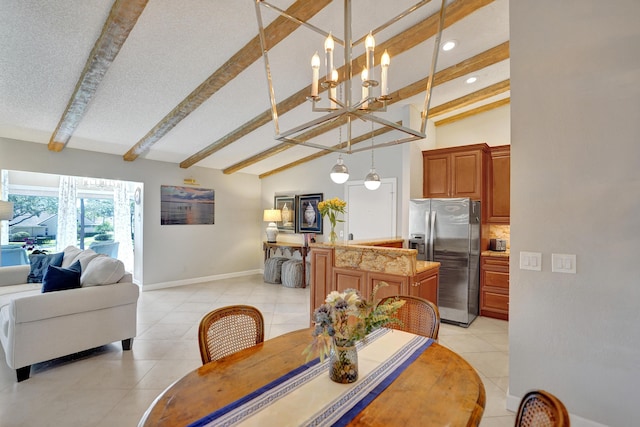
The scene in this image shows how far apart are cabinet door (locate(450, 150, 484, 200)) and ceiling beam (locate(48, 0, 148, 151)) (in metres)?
4.23

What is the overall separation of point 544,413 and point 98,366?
11.5 feet

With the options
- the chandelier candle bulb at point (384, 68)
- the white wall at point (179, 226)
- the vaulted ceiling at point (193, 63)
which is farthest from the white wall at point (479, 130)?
the white wall at point (179, 226)

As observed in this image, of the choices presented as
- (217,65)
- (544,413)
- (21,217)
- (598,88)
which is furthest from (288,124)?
(21,217)

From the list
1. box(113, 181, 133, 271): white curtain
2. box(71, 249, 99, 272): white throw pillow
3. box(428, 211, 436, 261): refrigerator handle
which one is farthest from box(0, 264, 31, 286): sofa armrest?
box(428, 211, 436, 261): refrigerator handle

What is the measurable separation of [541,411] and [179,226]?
20.9 feet

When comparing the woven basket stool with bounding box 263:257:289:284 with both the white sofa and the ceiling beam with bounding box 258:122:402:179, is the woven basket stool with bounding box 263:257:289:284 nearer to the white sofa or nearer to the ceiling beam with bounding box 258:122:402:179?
the ceiling beam with bounding box 258:122:402:179

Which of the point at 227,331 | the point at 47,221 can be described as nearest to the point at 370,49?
the point at 227,331

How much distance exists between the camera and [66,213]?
21.4 ft

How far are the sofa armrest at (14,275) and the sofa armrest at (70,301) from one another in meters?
2.01

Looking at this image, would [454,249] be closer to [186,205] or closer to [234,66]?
[234,66]

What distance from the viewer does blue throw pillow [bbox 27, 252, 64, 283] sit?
4.13 meters

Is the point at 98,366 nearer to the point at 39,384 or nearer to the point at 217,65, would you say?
the point at 39,384

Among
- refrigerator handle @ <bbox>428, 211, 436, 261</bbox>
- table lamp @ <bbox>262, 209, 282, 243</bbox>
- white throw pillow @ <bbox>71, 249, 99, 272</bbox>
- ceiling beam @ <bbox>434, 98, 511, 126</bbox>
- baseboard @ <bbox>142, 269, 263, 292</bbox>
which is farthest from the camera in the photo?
table lamp @ <bbox>262, 209, 282, 243</bbox>

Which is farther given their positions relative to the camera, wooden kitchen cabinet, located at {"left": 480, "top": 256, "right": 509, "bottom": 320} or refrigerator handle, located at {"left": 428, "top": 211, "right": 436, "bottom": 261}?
refrigerator handle, located at {"left": 428, "top": 211, "right": 436, "bottom": 261}
